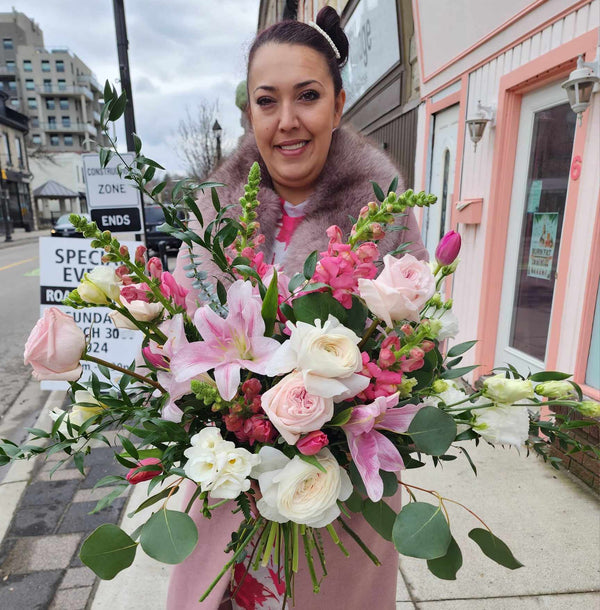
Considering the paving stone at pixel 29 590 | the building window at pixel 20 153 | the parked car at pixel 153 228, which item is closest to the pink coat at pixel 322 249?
the paving stone at pixel 29 590

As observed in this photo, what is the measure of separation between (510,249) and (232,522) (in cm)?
A: 335

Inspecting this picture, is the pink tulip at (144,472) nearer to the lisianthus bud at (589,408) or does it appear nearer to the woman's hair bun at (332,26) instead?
the lisianthus bud at (589,408)

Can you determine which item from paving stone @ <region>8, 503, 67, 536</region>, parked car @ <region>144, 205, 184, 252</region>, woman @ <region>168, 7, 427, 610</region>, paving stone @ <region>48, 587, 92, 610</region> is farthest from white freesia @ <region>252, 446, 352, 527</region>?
parked car @ <region>144, 205, 184, 252</region>

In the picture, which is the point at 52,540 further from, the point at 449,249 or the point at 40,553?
the point at 449,249

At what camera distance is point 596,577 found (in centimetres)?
218

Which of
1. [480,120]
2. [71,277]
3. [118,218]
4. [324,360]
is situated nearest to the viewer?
[324,360]

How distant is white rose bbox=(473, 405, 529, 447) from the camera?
2.21 ft

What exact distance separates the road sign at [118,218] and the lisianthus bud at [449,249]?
3.56m

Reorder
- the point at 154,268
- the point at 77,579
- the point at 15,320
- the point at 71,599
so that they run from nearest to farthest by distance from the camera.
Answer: the point at 154,268 → the point at 71,599 → the point at 77,579 → the point at 15,320

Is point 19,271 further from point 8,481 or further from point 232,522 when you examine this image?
point 232,522

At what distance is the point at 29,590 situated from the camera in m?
2.14

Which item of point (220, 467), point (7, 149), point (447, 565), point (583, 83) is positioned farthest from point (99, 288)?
point (7, 149)

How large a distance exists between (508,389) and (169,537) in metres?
0.51

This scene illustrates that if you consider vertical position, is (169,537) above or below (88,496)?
Result: above
